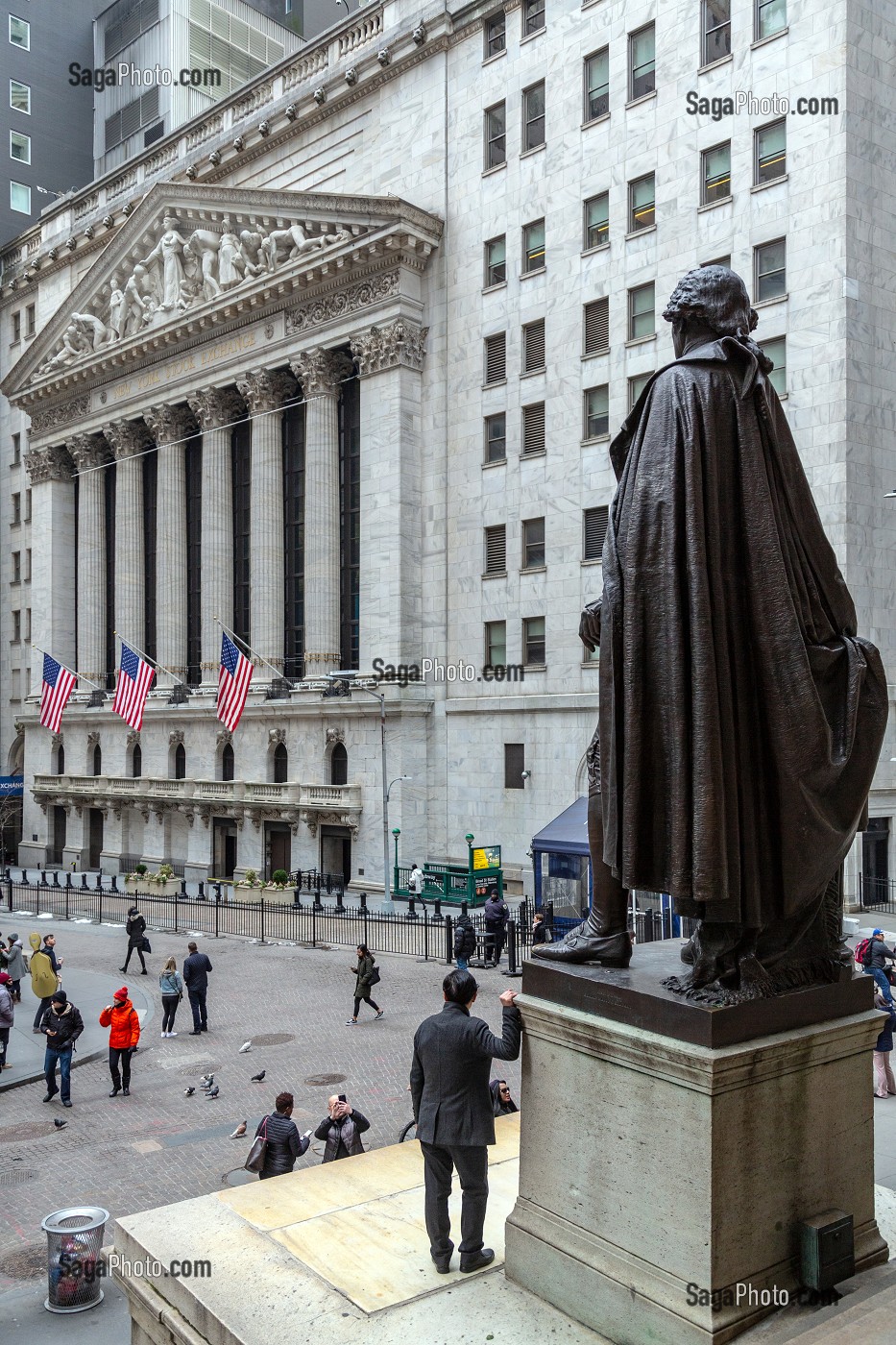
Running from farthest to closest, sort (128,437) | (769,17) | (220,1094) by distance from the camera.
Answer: (128,437) < (769,17) < (220,1094)

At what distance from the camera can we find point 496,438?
1598 inches

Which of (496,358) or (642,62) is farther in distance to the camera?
(496,358)

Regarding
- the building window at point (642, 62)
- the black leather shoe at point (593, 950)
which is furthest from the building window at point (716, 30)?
the black leather shoe at point (593, 950)

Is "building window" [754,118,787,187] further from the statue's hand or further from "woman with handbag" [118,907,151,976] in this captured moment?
the statue's hand

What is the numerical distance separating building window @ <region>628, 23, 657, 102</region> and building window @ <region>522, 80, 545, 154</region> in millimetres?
4084

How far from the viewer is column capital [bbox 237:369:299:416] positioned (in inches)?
1873

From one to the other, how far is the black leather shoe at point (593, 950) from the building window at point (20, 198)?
78.8 metres

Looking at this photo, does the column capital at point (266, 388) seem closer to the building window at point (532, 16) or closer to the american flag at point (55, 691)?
the american flag at point (55, 691)

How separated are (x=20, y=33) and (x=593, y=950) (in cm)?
8340

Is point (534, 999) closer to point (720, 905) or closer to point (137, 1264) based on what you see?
point (720, 905)

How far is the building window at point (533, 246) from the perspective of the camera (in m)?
39.2

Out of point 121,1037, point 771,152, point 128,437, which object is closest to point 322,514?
point 128,437

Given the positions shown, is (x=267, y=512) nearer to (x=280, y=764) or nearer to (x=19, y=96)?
(x=280, y=764)

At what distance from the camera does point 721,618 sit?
208 inches
